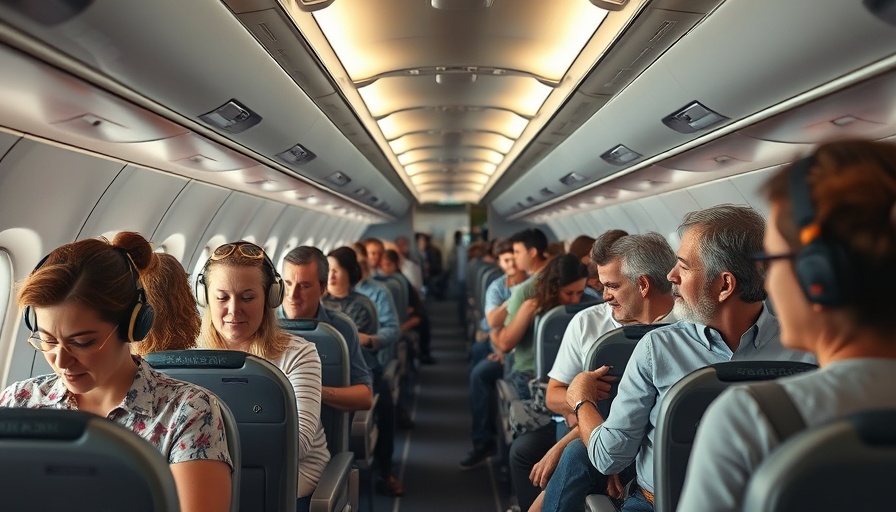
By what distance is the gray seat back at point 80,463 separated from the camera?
151 cm

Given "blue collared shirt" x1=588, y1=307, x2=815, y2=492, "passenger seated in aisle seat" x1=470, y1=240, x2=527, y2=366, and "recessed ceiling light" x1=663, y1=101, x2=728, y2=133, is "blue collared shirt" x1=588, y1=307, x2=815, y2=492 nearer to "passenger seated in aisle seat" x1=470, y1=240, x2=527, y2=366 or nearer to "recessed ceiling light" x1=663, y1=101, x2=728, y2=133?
"recessed ceiling light" x1=663, y1=101, x2=728, y2=133

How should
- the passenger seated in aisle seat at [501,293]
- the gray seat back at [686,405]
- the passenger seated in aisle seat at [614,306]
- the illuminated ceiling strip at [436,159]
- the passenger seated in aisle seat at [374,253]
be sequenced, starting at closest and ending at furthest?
the gray seat back at [686,405], the passenger seated in aisle seat at [614,306], the passenger seated in aisle seat at [501,293], the passenger seated in aisle seat at [374,253], the illuminated ceiling strip at [436,159]

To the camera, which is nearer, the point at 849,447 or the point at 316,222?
the point at 849,447

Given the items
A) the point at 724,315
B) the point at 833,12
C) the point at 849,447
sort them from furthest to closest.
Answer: the point at 724,315 → the point at 833,12 → the point at 849,447

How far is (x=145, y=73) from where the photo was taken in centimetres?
282

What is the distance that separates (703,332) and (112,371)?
184 cm

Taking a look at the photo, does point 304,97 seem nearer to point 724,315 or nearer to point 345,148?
point 345,148

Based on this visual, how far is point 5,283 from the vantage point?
4.30 m

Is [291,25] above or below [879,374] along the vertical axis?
above

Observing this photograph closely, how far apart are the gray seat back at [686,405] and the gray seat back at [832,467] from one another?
1.04m

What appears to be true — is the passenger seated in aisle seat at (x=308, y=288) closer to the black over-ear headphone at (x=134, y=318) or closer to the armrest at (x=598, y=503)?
the armrest at (x=598, y=503)

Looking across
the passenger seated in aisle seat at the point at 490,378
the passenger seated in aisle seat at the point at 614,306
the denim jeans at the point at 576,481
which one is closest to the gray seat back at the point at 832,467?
the denim jeans at the point at 576,481

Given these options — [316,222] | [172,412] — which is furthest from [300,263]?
[316,222]

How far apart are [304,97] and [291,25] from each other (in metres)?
1.00
